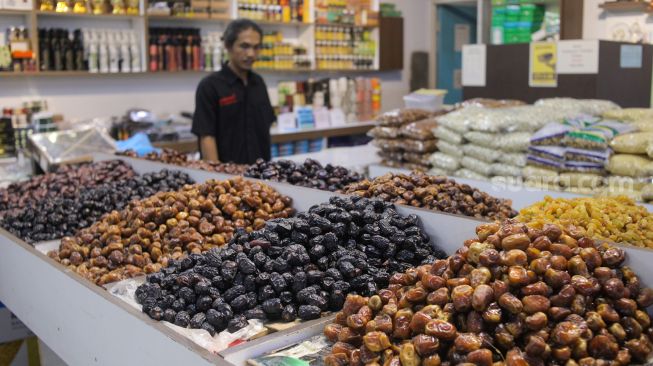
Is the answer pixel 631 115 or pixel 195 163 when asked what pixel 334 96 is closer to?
pixel 195 163

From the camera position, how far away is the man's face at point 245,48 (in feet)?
12.6

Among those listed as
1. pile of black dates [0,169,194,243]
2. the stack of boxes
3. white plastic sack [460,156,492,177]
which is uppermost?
the stack of boxes

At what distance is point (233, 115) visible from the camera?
4.00m

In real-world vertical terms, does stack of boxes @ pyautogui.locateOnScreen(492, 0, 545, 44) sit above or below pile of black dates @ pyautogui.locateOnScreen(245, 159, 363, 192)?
above

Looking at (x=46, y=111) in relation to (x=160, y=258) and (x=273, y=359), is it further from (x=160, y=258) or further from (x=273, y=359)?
(x=273, y=359)

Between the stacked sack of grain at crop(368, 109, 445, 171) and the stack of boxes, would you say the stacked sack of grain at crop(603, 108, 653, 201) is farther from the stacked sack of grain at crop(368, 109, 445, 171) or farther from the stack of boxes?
the stack of boxes

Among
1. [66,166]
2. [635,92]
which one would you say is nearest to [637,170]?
[635,92]

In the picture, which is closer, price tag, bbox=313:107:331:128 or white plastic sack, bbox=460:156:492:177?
white plastic sack, bbox=460:156:492:177

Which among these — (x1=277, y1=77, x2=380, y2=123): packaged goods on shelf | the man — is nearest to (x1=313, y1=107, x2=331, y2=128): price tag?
(x1=277, y1=77, x2=380, y2=123): packaged goods on shelf

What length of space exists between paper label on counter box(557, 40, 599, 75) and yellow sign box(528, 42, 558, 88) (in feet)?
0.18

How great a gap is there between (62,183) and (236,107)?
1176 mm

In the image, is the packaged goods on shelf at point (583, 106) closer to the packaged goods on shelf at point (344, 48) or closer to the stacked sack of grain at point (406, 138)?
the stacked sack of grain at point (406, 138)

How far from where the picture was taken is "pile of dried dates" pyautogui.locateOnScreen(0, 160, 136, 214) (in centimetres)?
307

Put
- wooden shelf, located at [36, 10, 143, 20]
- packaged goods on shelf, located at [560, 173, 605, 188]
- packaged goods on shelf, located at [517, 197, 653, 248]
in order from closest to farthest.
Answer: packaged goods on shelf, located at [517, 197, 653, 248] → packaged goods on shelf, located at [560, 173, 605, 188] → wooden shelf, located at [36, 10, 143, 20]
